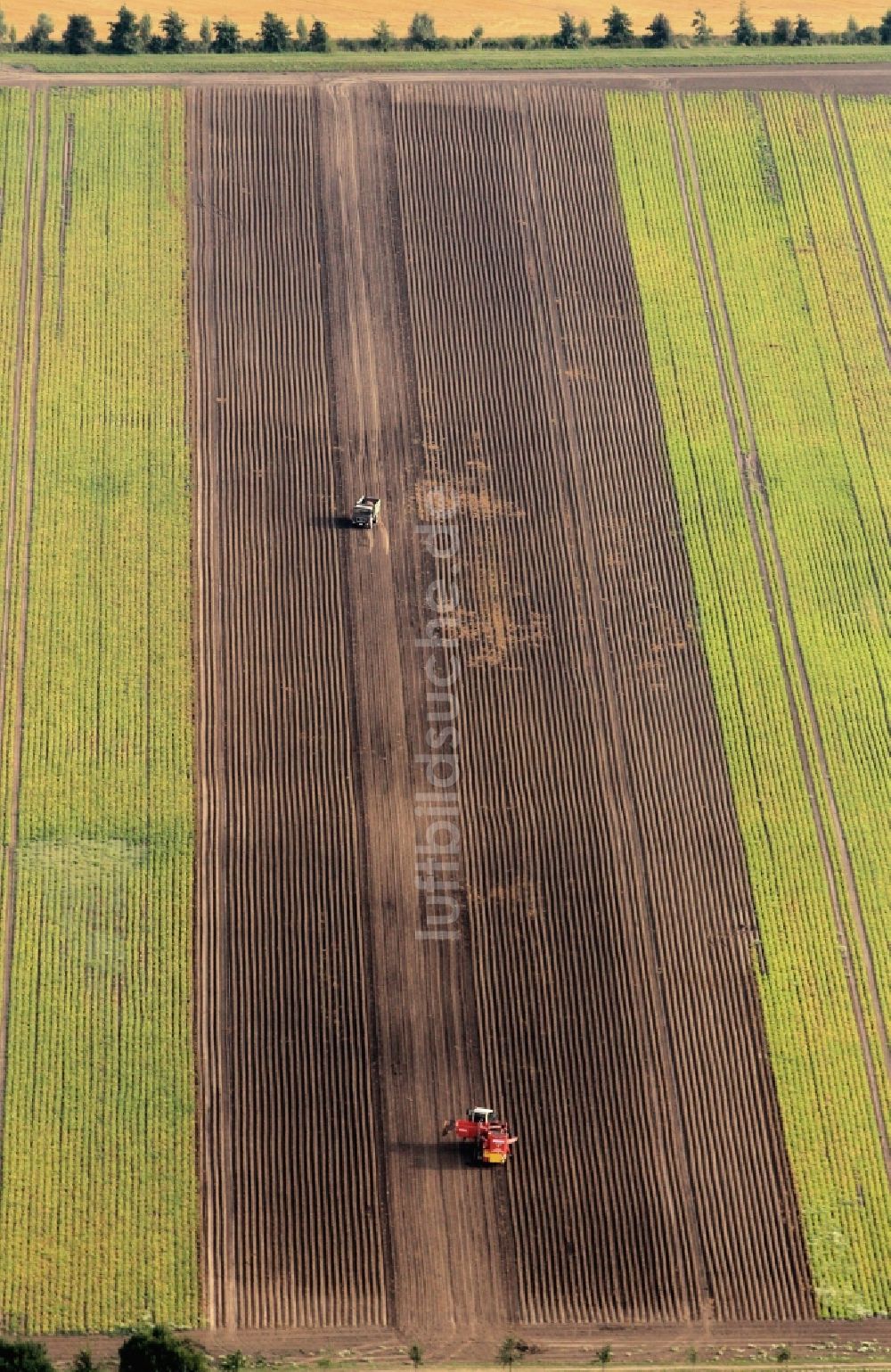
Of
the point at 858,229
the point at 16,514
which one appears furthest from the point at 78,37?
the point at 858,229

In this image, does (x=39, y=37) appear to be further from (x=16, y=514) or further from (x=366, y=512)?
(x=366, y=512)

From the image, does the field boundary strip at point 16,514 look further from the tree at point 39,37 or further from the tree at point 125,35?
the tree at point 125,35

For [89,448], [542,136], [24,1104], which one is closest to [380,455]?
[89,448]

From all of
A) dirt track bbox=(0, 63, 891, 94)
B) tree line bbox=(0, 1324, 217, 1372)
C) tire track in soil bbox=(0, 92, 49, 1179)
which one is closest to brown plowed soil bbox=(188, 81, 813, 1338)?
dirt track bbox=(0, 63, 891, 94)

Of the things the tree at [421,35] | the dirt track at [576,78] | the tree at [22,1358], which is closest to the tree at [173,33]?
the dirt track at [576,78]

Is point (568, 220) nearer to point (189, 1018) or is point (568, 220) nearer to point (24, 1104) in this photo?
point (189, 1018)
